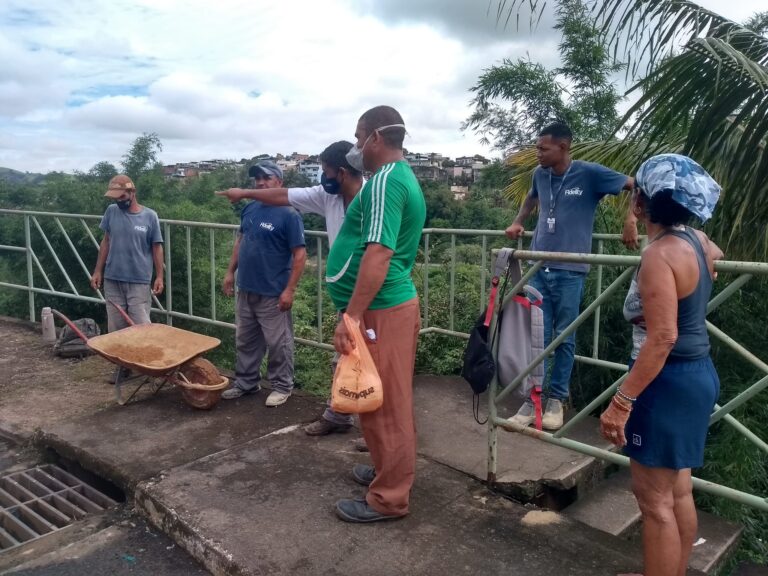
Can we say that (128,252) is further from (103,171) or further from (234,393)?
(103,171)

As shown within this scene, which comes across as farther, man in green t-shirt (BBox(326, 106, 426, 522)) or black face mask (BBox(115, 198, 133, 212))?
black face mask (BBox(115, 198, 133, 212))

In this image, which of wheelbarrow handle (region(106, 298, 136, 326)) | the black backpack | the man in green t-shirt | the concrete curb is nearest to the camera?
the concrete curb

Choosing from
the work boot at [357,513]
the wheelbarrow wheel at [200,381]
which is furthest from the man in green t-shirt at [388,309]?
the wheelbarrow wheel at [200,381]

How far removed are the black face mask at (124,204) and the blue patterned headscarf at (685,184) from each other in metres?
4.14

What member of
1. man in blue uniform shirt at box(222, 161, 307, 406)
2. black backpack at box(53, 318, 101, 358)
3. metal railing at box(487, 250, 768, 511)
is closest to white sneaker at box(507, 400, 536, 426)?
metal railing at box(487, 250, 768, 511)

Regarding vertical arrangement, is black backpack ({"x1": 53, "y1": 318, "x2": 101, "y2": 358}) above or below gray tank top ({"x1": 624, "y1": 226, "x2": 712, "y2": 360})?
below

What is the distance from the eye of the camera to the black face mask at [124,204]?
5031mm

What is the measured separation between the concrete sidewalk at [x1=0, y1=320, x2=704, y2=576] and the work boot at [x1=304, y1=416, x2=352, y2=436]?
0.05 m

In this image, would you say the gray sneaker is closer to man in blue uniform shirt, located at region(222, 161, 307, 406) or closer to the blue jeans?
man in blue uniform shirt, located at region(222, 161, 307, 406)

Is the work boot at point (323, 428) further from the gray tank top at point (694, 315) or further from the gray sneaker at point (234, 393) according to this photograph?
the gray tank top at point (694, 315)

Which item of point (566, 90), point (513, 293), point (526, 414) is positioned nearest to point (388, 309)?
point (513, 293)

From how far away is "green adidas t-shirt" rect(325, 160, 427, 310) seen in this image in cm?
256

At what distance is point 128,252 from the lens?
16.6 feet

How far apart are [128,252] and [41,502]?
2.23 metres
